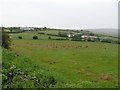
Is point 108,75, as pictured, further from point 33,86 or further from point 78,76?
point 33,86

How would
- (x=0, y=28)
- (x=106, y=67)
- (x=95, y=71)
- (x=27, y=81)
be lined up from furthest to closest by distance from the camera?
(x=0, y=28)
(x=106, y=67)
(x=95, y=71)
(x=27, y=81)

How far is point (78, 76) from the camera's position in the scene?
3966 centimetres

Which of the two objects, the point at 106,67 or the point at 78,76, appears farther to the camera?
the point at 106,67

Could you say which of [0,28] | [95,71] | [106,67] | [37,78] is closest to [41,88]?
[37,78]

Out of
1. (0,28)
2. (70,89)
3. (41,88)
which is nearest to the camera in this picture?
(70,89)

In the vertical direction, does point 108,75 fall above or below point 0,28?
below

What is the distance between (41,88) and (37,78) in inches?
123

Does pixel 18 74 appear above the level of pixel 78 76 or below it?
above

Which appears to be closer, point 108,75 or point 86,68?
point 108,75

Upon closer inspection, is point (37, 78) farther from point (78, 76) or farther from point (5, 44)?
point (5, 44)

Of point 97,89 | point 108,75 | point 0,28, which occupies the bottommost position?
point 108,75

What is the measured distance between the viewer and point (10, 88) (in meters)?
16.6

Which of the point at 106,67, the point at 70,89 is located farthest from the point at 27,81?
the point at 106,67

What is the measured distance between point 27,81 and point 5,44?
32412 millimetres
